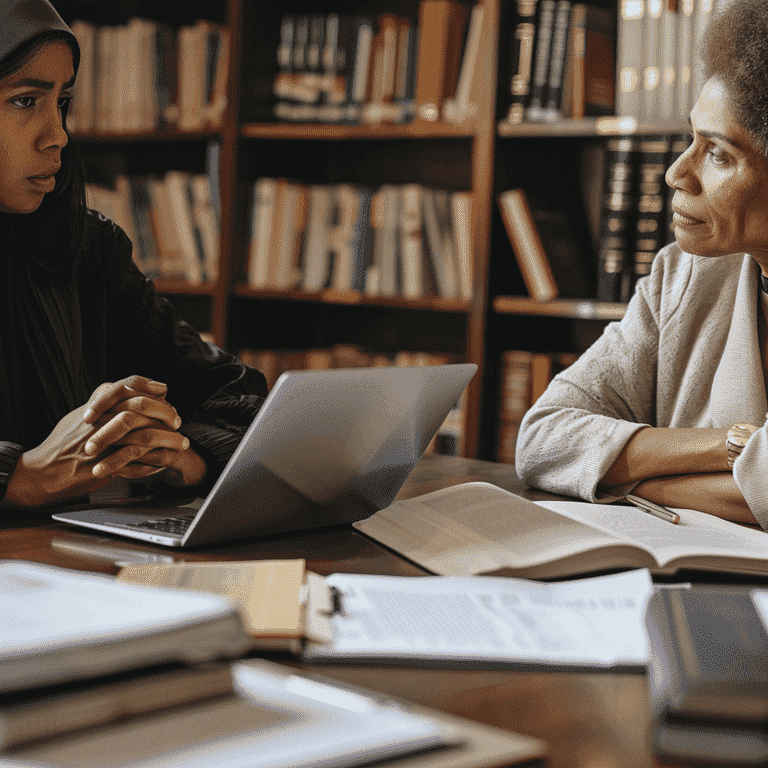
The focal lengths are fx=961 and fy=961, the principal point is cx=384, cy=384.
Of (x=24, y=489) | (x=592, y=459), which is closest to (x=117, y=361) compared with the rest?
(x=24, y=489)

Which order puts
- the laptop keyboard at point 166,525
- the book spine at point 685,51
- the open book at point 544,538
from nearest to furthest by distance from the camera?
the open book at point 544,538 < the laptop keyboard at point 166,525 < the book spine at point 685,51

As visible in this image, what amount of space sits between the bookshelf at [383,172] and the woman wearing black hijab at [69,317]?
1062mm

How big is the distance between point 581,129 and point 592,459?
1.32 m

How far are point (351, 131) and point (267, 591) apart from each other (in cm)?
216

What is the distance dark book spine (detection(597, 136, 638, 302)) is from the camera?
229 cm

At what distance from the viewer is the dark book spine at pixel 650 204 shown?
2254mm

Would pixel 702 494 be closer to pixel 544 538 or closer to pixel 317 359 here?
pixel 544 538

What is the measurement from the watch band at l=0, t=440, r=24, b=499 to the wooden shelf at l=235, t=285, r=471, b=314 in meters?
1.57

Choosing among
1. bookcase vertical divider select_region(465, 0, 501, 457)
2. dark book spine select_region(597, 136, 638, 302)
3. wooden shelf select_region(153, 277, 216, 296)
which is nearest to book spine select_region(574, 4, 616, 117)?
dark book spine select_region(597, 136, 638, 302)

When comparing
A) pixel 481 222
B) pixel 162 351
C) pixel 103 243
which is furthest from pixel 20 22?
pixel 481 222

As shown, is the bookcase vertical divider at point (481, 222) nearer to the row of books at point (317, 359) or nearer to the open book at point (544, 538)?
the row of books at point (317, 359)

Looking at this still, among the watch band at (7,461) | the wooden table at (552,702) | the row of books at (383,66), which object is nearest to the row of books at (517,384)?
the row of books at (383,66)

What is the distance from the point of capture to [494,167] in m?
2.46

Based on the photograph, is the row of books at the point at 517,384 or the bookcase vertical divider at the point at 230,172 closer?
the row of books at the point at 517,384
